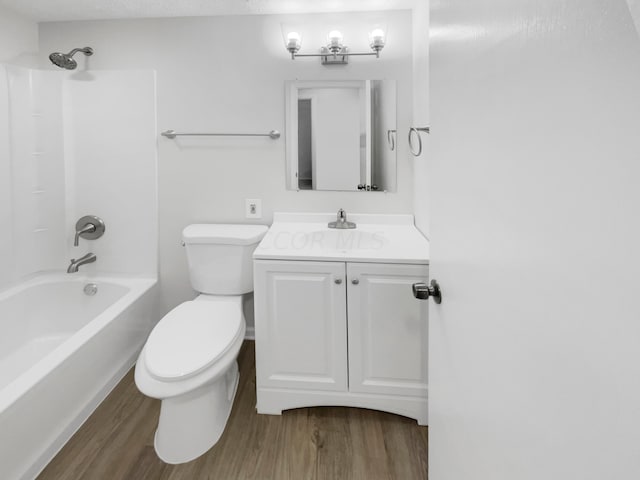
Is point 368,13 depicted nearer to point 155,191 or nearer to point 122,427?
point 155,191

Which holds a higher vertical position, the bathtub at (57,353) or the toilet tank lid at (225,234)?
the toilet tank lid at (225,234)

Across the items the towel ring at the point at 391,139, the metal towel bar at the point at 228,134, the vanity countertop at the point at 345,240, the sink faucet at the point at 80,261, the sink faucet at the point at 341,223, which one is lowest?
the sink faucet at the point at 80,261

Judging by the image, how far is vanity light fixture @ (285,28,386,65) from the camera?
201 cm

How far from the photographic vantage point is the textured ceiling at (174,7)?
197 centimetres

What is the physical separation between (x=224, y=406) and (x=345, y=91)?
1823 millimetres

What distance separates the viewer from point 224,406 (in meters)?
1.71

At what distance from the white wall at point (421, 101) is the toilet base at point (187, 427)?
134 cm

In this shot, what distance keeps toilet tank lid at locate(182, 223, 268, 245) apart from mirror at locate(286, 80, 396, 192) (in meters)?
0.44

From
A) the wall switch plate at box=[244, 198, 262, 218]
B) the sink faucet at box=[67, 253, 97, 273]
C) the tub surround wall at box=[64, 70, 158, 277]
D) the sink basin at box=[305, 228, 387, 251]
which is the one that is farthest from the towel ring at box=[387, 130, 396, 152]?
the sink faucet at box=[67, 253, 97, 273]

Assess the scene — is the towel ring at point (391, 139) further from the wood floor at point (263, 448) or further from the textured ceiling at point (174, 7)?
the wood floor at point (263, 448)

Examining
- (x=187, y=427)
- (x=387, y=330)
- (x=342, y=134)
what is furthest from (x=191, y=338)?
(x=342, y=134)

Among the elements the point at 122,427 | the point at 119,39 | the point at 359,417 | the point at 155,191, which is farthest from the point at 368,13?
the point at 122,427

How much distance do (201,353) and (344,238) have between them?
0.97 m

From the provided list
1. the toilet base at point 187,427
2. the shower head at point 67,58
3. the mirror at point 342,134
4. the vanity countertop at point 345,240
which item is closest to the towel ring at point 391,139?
the mirror at point 342,134
